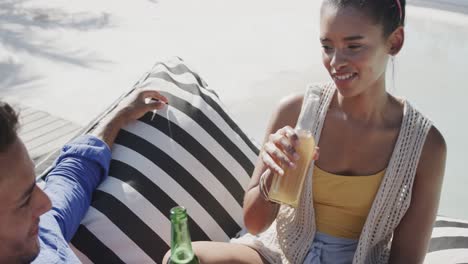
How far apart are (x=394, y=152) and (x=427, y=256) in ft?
1.83

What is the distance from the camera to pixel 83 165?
6.94 ft

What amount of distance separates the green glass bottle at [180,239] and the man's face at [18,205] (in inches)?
14.4

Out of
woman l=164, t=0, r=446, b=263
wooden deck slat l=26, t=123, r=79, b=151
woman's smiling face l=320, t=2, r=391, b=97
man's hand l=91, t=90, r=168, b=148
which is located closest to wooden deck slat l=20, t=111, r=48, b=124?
wooden deck slat l=26, t=123, r=79, b=151

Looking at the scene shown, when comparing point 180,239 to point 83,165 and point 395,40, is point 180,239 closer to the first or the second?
point 83,165

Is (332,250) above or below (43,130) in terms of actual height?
above

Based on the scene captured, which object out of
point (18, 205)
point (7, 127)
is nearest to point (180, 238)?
point (18, 205)

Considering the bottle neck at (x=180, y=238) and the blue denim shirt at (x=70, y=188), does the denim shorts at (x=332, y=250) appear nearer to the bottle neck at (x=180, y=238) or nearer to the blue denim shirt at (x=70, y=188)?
the bottle neck at (x=180, y=238)

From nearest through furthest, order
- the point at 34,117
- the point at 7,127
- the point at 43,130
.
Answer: the point at 7,127, the point at 43,130, the point at 34,117

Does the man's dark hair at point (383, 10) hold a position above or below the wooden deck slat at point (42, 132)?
above

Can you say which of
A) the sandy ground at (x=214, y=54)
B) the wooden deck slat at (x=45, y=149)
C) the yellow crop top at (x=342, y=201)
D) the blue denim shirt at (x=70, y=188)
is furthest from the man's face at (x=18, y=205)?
the sandy ground at (x=214, y=54)

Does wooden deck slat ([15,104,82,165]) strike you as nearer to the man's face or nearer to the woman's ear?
the man's face

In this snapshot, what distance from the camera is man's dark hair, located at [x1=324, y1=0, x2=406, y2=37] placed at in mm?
1821

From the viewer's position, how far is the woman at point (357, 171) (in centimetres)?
186

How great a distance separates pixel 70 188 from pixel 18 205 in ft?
2.00
